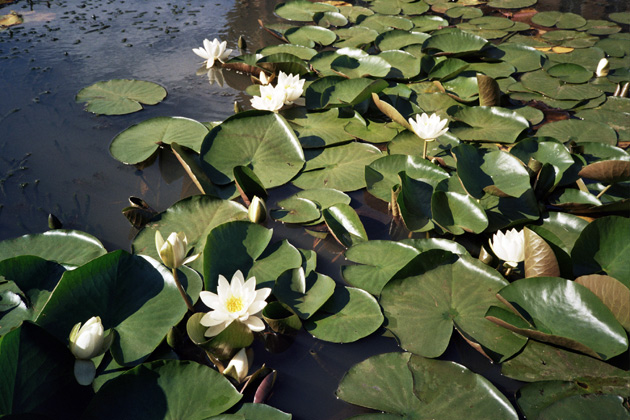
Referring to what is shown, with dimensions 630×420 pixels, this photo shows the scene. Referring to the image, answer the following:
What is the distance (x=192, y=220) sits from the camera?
232cm

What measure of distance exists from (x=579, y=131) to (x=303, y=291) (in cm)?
233

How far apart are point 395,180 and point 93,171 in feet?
6.10

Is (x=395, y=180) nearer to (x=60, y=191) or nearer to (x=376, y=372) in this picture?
(x=376, y=372)

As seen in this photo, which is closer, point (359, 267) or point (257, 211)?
point (359, 267)

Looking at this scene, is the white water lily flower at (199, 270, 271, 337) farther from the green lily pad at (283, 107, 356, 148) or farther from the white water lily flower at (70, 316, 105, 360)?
the green lily pad at (283, 107, 356, 148)

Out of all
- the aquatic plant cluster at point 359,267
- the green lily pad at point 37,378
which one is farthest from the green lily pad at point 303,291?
the green lily pad at point 37,378

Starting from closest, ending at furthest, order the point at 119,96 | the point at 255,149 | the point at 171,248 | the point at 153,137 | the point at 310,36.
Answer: the point at 171,248 < the point at 255,149 < the point at 153,137 < the point at 119,96 < the point at 310,36

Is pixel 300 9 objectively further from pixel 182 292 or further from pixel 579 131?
pixel 182 292

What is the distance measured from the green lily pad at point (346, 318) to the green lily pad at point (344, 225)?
13.2 inches

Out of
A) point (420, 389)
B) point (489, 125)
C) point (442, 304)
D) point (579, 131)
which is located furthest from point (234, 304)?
point (579, 131)

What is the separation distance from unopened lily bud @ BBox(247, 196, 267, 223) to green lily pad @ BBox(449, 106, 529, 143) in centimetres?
153

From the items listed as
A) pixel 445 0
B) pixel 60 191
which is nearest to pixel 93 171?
pixel 60 191

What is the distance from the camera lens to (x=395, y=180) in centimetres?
268

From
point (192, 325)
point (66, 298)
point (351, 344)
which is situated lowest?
point (351, 344)
